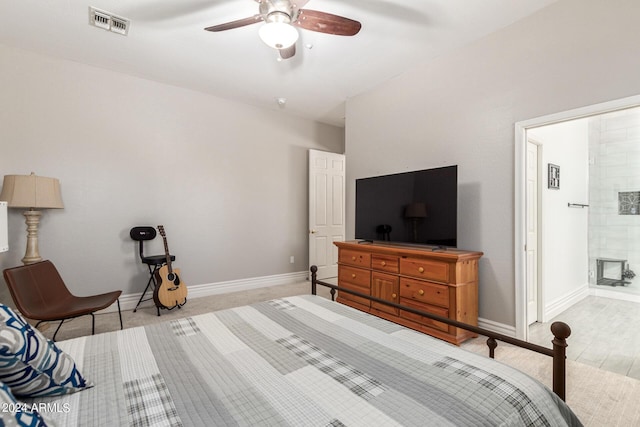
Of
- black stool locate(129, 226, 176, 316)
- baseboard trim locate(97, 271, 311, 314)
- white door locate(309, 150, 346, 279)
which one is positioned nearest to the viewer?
black stool locate(129, 226, 176, 316)

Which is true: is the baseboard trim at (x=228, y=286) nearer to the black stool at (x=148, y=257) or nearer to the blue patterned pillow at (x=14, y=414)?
the black stool at (x=148, y=257)

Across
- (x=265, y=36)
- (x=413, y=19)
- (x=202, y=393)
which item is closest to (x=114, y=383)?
(x=202, y=393)

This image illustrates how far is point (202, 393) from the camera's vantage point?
3.18 feet

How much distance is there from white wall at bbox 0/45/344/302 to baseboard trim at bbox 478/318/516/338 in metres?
2.90

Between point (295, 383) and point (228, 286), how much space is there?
139 inches

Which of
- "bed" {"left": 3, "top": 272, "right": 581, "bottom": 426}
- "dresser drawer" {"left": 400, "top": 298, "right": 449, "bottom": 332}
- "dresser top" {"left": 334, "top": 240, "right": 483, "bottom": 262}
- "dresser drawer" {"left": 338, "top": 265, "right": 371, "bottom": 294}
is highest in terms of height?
"dresser top" {"left": 334, "top": 240, "right": 483, "bottom": 262}

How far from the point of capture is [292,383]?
102 cm

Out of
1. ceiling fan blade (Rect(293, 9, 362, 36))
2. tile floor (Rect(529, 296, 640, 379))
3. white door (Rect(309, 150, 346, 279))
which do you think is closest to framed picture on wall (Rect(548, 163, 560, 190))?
tile floor (Rect(529, 296, 640, 379))

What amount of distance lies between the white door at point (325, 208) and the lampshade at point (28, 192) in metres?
3.20

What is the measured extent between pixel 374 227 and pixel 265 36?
2316 millimetres

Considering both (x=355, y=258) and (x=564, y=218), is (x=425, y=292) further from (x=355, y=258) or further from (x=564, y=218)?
(x=564, y=218)

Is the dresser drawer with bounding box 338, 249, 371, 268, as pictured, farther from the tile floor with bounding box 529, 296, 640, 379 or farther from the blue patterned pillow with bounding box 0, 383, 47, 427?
the blue patterned pillow with bounding box 0, 383, 47, 427

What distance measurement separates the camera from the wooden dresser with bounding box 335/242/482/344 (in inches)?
101

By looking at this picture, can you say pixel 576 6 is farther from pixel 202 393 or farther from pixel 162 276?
pixel 162 276
